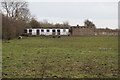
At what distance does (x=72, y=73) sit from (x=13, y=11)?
47.2 metres

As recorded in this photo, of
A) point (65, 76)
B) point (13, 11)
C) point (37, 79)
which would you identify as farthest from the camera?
point (13, 11)

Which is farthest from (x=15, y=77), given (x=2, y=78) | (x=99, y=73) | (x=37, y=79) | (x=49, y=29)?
(x=49, y=29)

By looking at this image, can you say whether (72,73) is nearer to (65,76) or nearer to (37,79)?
(65,76)

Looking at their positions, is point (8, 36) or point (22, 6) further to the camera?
point (22, 6)

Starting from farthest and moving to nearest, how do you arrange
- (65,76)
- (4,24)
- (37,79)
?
1. (4,24)
2. (65,76)
3. (37,79)

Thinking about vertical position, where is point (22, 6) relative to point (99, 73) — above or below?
above

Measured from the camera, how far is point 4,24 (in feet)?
84.0

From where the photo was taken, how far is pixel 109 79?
572 centimetres

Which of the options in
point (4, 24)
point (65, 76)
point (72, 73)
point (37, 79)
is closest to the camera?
point (37, 79)

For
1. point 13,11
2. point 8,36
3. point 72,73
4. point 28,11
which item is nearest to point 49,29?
point 28,11

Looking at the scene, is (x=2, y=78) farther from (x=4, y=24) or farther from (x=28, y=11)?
(x=28, y=11)

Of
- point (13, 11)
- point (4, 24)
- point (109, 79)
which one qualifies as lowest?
point (109, 79)

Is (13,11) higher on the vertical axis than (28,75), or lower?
higher

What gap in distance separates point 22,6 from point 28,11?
265 cm
